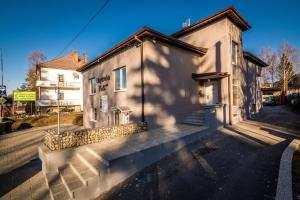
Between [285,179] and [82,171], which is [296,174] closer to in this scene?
[285,179]

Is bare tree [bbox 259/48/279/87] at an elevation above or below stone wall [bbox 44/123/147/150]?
above

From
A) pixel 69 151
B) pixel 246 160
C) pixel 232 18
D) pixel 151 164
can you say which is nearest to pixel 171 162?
pixel 151 164

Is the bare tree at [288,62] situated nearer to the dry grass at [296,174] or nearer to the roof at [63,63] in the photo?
the dry grass at [296,174]

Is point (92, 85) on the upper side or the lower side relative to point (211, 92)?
upper

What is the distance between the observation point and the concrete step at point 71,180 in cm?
364

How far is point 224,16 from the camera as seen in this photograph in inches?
402

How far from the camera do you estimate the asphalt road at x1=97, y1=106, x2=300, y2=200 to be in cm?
357

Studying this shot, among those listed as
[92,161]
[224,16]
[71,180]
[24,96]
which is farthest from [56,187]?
[24,96]

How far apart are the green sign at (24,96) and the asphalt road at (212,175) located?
2894cm

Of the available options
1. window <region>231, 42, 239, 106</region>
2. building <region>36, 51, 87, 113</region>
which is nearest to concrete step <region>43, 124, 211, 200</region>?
window <region>231, 42, 239, 106</region>

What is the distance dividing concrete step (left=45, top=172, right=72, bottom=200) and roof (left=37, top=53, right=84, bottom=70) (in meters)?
29.2

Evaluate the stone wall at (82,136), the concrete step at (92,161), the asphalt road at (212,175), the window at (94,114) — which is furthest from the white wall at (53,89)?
the asphalt road at (212,175)

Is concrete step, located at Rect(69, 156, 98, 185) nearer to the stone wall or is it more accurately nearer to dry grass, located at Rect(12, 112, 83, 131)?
the stone wall

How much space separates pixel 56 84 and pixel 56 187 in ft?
84.2
